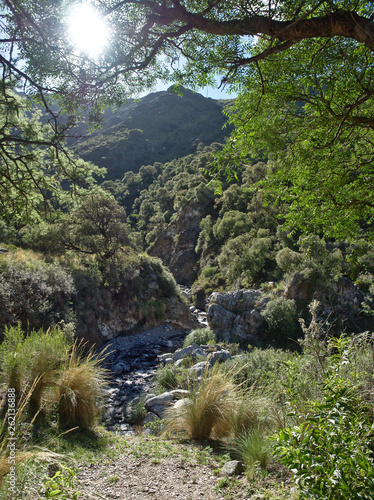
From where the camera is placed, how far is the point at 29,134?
5.57m

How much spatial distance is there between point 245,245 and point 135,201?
3506 centimetres

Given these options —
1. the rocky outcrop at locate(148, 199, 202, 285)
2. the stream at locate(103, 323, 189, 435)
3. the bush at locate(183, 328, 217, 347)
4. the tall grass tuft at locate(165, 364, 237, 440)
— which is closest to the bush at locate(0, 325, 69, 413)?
the stream at locate(103, 323, 189, 435)

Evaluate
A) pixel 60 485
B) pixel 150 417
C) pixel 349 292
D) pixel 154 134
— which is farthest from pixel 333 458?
pixel 154 134

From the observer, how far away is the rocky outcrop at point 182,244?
37.3 metres

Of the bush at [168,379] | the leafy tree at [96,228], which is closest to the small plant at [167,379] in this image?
the bush at [168,379]

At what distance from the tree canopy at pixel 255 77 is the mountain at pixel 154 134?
5583cm

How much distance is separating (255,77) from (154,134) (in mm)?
80396

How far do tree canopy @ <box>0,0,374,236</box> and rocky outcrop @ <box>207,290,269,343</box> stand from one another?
12.0 meters

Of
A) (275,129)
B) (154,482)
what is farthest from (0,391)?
(275,129)

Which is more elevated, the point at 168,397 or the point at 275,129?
the point at 275,129

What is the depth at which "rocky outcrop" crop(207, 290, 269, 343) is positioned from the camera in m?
16.0

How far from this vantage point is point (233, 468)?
124 inches

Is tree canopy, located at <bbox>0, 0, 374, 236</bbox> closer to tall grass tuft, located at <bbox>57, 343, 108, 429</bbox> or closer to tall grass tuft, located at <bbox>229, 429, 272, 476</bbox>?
tall grass tuft, located at <bbox>229, 429, 272, 476</bbox>

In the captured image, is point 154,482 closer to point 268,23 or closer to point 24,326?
point 268,23
